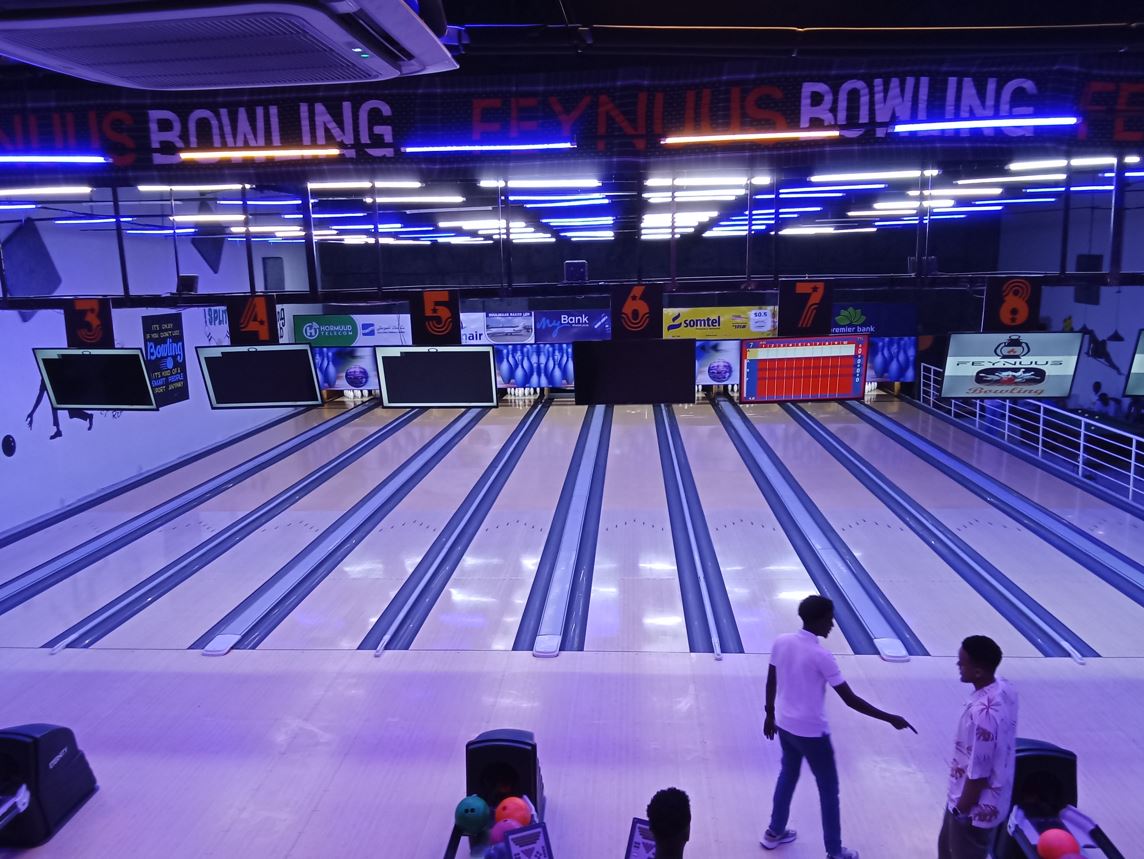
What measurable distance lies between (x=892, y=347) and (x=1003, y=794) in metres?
12.0

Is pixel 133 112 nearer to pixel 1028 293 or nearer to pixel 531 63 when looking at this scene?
pixel 531 63

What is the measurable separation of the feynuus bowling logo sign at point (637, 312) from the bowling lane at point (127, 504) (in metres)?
6.43

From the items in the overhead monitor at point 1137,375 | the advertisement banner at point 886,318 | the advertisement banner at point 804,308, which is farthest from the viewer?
the advertisement banner at point 886,318

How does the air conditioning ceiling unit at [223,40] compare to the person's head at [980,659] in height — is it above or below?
above

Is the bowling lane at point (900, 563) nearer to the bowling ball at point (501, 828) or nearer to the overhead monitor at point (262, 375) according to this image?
the bowling ball at point (501, 828)

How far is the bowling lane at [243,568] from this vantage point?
6.83 meters

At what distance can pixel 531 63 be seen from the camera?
8000 millimetres

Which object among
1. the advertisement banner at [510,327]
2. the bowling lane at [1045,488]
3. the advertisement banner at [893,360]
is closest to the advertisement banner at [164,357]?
the advertisement banner at [510,327]

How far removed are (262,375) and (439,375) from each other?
1.64m

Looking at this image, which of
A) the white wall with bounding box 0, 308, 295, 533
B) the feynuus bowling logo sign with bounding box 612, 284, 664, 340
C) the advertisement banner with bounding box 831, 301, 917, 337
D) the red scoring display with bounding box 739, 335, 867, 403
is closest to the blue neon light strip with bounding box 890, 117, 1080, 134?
the red scoring display with bounding box 739, 335, 867, 403

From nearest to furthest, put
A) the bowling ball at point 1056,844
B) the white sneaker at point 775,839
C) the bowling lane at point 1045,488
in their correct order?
the bowling ball at point 1056,844 < the white sneaker at point 775,839 < the bowling lane at point 1045,488

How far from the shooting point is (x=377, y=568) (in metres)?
8.16

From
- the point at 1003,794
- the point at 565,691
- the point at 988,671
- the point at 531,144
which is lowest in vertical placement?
the point at 565,691

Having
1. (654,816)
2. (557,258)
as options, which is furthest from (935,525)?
(557,258)
